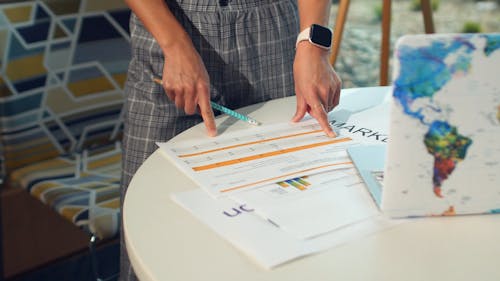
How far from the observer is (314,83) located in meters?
1.12

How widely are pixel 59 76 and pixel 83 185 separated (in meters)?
0.37

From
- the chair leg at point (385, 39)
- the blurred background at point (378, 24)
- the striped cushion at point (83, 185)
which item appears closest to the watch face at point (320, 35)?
the striped cushion at point (83, 185)

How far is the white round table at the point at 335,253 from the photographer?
0.67 metres

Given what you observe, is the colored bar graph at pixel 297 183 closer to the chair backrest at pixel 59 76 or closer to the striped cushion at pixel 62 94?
the striped cushion at pixel 62 94

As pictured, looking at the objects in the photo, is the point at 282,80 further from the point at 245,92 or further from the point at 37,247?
the point at 37,247

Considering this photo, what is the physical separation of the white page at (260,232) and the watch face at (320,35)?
1.48ft

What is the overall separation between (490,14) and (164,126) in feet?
8.96

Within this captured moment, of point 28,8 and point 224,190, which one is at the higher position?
point 28,8

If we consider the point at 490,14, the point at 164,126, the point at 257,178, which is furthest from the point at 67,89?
the point at 490,14

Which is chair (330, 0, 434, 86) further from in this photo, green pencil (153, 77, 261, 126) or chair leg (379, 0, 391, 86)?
green pencil (153, 77, 261, 126)

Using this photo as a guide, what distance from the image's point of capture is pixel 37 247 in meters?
2.03

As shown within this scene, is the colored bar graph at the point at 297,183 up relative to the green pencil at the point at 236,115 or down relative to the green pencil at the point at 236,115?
down

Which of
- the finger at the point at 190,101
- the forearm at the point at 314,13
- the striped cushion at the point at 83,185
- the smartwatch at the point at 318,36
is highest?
the forearm at the point at 314,13

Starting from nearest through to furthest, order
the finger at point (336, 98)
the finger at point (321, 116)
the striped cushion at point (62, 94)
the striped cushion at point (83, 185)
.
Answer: the finger at point (321, 116) < the finger at point (336, 98) < the striped cushion at point (83, 185) < the striped cushion at point (62, 94)
